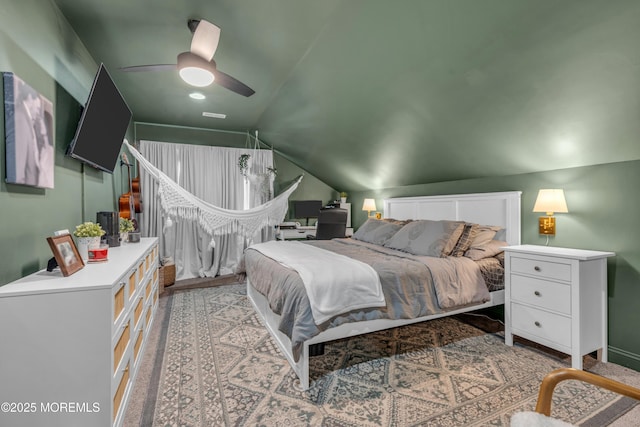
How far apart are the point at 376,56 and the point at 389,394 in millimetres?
2435

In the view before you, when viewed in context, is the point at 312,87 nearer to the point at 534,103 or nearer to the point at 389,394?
the point at 534,103

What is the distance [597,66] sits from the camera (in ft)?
5.51

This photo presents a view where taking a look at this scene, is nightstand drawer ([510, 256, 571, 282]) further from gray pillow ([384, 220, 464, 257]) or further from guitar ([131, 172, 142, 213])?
guitar ([131, 172, 142, 213])

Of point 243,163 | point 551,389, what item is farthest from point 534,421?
point 243,163

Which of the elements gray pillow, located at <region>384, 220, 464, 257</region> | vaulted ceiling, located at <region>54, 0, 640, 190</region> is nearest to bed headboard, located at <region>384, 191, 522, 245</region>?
vaulted ceiling, located at <region>54, 0, 640, 190</region>

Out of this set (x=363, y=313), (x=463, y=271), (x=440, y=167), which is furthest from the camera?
(x=440, y=167)

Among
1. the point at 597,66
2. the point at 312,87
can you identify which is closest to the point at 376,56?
the point at 312,87

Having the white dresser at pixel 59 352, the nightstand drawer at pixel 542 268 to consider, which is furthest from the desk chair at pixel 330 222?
the white dresser at pixel 59 352

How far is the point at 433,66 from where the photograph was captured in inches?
87.4

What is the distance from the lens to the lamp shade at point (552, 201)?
230 centimetres

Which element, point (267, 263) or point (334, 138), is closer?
point (267, 263)

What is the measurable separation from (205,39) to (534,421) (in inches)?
102

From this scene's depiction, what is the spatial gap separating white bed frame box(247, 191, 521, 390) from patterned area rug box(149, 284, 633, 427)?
0.14 m

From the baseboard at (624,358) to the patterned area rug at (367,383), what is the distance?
0.43 meters
